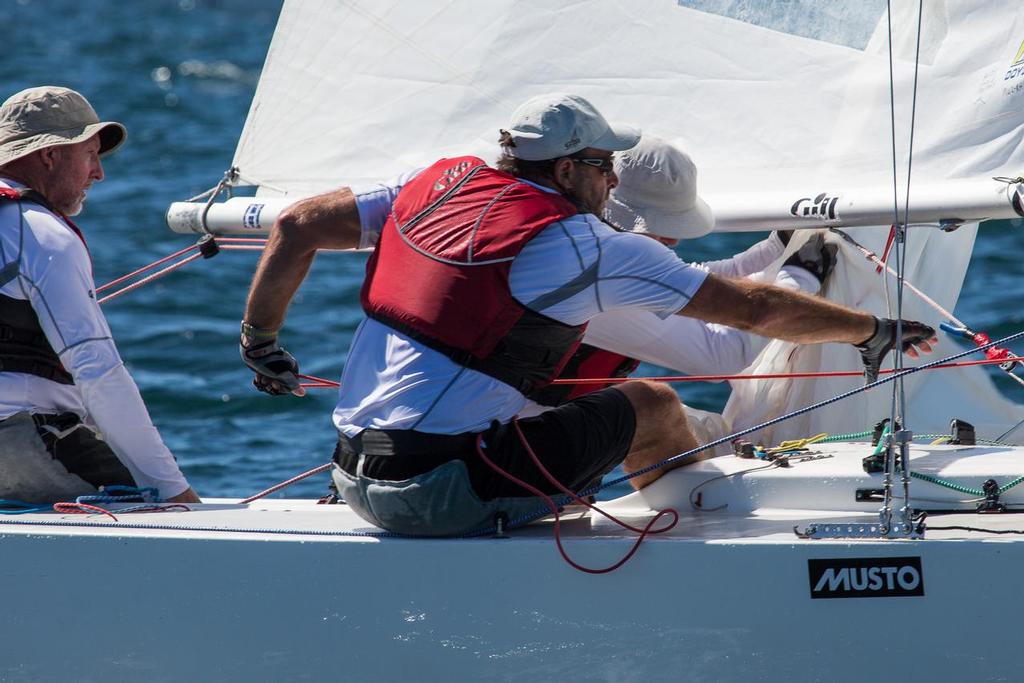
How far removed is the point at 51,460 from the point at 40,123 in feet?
1.97

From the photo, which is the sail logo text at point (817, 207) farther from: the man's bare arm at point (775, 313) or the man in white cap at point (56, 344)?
the man in white cap at point (56, 344)

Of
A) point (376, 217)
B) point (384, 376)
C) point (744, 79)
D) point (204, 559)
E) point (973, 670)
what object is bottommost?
point (973, 670)

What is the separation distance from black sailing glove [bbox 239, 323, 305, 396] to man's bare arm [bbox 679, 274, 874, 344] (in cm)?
70

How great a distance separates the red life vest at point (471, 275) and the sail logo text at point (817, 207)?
0.70 m

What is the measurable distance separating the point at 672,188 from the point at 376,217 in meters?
0.60

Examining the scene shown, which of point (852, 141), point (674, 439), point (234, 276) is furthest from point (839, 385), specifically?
point (234, 276)

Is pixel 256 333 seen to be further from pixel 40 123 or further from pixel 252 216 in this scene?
pixel 252 216

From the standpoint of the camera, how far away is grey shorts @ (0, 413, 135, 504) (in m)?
2.69

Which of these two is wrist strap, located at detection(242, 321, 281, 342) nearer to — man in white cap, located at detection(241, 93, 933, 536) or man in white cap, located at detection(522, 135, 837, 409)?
man in white cap, located at detection(241, 93, 933, 536)

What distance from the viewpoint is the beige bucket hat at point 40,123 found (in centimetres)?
277

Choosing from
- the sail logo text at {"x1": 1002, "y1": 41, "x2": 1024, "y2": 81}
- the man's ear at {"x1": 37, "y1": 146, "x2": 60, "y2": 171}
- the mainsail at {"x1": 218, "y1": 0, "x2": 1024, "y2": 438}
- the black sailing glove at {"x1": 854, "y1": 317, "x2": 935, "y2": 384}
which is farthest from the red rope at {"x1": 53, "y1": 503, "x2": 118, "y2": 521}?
the sail logo text at {"x1": 1002, "y1": 41, "x2": 1024, "y2": 81}

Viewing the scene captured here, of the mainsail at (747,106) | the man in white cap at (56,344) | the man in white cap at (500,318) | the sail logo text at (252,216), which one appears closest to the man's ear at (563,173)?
the man in white cap at (500,318)

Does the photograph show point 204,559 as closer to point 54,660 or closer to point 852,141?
point 54,660

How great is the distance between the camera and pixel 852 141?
3109 mm
